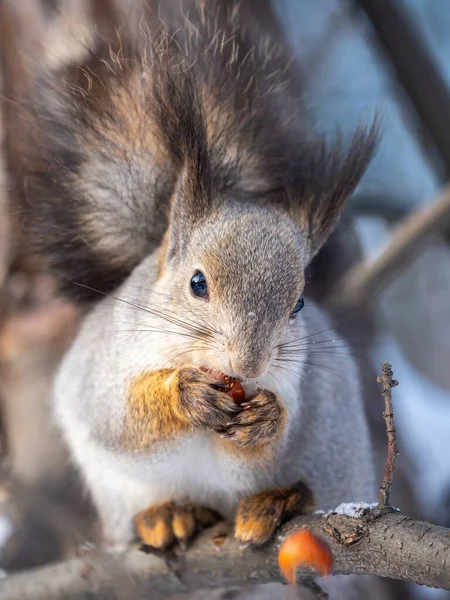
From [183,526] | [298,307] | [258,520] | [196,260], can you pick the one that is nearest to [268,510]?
[258,520]

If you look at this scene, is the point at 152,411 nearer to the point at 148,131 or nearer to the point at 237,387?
the point at 237,387

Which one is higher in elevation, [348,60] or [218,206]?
[348,60]

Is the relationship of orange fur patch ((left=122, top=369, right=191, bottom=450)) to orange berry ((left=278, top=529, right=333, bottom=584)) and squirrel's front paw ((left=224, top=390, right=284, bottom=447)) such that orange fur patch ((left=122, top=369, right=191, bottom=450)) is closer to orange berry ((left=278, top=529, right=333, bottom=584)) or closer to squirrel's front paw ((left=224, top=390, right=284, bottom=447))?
squirrel's front paw ((left=224, top=390, right=284, bottom=447))

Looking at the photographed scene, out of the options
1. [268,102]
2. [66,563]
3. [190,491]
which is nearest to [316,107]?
[268,102]

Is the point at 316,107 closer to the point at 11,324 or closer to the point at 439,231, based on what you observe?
the point at 439,231

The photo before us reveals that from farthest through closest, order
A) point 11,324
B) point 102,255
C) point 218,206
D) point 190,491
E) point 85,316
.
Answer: point 11,324
point 85,316
point 102,255
point 190,491
point 218,206

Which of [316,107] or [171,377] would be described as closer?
[171,377]

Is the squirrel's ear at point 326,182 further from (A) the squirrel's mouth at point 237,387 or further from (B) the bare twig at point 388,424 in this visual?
(B) the bare twig at point 388,424

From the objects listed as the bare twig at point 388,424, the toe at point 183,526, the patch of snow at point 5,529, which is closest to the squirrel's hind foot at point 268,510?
the toe at point 183,526

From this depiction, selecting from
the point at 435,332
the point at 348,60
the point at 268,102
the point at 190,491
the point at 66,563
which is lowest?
the point at 66,563
